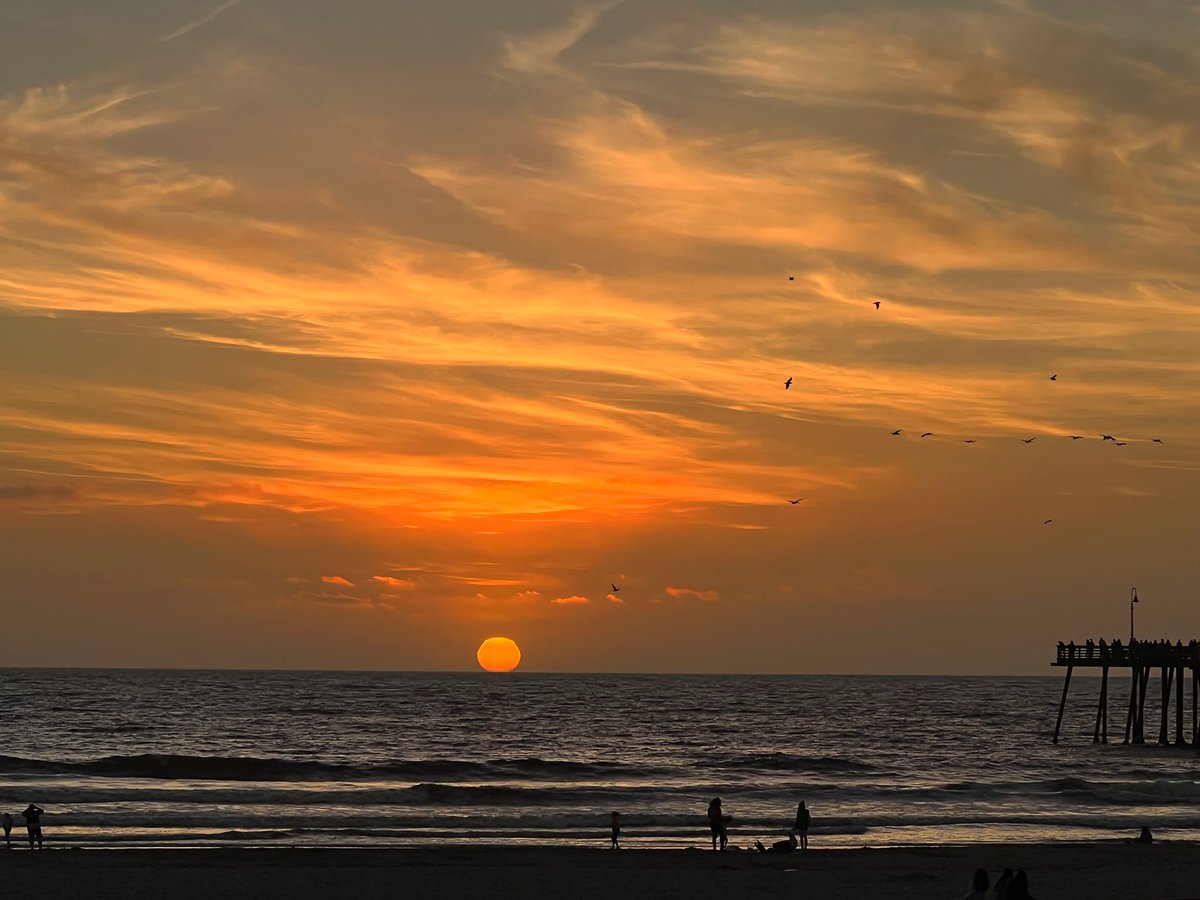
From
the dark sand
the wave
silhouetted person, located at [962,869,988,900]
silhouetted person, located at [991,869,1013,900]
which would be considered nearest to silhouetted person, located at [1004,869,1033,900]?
silhouetted person, located at [991,869,1013,900]

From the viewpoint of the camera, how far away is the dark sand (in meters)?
28.7

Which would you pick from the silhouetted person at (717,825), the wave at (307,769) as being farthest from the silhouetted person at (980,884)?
the wave at (307,769)

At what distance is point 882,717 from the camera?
133500 mm

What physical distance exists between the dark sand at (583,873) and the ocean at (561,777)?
433cm

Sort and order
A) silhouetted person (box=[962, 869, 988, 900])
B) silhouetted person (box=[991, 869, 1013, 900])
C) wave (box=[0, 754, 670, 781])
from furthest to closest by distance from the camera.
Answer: wave (box=[0, 754, 670, 781]) → silhouetted person (box=[962, 869, 988, 900]) → silhouetted person (box=[991, 869, 1013, 900])

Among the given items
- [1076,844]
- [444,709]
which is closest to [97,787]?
[1076,844]

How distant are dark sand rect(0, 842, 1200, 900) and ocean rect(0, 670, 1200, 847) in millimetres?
4330

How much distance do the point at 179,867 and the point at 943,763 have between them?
174ft

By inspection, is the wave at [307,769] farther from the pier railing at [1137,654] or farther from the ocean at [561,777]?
the pier railing at [1137,654]

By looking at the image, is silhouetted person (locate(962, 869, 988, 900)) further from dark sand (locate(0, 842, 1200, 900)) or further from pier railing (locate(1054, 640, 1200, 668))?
pier railing (locate(1054, 640, 1200, 668))

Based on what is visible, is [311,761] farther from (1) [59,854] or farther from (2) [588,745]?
(1) [59,854]

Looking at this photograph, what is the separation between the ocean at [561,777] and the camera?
142 feet

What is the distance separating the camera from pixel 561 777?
65.8 m

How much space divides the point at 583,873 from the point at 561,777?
1366 inches
